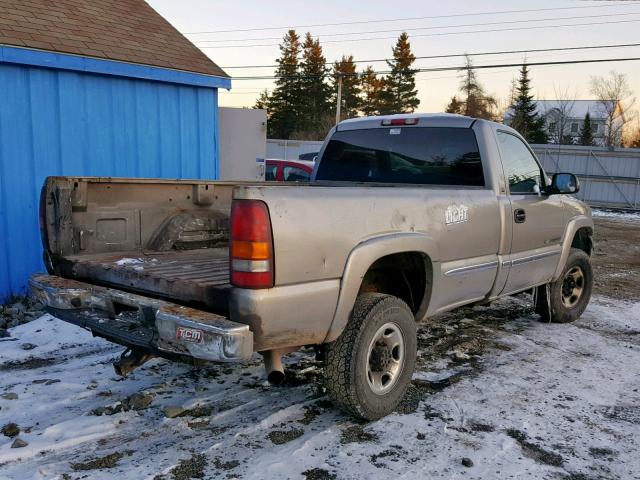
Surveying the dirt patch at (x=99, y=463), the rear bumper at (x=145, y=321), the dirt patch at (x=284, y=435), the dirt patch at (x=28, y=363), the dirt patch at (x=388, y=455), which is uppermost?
the rear bumper at (x=145, y=321)

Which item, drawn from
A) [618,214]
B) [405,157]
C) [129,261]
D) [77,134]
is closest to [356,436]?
[129,261]

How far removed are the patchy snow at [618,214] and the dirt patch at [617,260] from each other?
8.17 ft

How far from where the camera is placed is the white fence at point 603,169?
76.9ft

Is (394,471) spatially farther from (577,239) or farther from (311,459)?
(577,239)

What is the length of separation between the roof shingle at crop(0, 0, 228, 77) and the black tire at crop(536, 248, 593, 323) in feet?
18.3

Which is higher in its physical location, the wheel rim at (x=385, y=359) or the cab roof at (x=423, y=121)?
the cab roof at (x=423, y=121)

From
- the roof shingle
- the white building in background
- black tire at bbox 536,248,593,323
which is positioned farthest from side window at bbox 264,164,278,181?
the white building in background

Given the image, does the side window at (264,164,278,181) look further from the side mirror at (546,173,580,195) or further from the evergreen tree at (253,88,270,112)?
→ the evergreen tree at (253,88,270,112)

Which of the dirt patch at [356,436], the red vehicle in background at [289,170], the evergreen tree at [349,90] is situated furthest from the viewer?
the evergreen tree at [349,90]

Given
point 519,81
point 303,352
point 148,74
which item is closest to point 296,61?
point 519,81

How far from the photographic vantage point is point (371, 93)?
57406mm

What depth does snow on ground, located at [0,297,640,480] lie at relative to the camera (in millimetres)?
3234

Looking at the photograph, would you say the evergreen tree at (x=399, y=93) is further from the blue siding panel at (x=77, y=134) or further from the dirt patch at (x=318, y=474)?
the dirt patch at (x=318, y=474)

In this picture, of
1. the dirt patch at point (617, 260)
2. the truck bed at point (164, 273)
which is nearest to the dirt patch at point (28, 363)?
the truck bed at point (164, 273)
